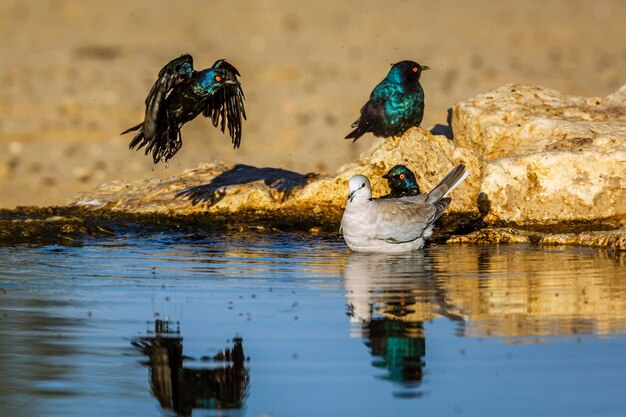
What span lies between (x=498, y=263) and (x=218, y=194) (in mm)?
4605

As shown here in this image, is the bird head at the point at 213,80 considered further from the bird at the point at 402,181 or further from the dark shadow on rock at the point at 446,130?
the dark shadow on rock at the point at 446,130

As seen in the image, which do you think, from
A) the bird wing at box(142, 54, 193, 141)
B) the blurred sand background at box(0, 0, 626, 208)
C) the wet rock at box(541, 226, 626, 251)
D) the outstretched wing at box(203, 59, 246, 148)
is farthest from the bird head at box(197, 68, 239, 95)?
the blurred sand background at box(0, 0, 626, 208)

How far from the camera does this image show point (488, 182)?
11.9 m

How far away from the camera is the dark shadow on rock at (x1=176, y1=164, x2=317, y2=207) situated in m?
13.3

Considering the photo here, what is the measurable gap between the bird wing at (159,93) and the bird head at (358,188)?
233cm

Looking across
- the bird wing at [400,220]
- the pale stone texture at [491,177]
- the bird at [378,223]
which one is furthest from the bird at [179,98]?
the bird wing at [400,220]

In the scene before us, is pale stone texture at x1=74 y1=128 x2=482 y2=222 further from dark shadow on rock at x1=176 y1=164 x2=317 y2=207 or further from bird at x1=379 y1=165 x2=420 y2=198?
bird at x1=379 y1=165 x2=420 y2=198

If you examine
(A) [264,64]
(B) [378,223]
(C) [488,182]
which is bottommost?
(B) [378,223]

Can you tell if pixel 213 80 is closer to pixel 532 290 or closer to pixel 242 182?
pixel 242 182

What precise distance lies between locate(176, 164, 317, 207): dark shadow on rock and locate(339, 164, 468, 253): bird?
2.94 m

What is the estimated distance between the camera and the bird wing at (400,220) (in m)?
10.2

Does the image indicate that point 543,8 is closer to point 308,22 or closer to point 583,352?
point 308,22

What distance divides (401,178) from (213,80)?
2102mm

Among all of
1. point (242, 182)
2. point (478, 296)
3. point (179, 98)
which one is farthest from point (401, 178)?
point (478, 296)
